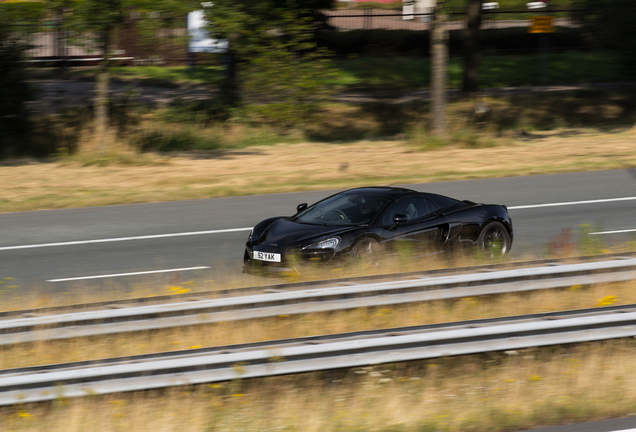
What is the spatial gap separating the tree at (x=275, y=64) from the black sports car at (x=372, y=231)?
49.0 feet

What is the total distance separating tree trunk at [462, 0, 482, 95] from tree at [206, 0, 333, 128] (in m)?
6.31

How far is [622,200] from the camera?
15.9 metres

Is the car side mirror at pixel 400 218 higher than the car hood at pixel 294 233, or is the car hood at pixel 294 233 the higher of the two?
the car side mirror at pixel 400 218

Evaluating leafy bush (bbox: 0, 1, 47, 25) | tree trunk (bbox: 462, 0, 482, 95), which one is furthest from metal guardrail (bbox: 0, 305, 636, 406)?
tree trunk (bbox: 462, 0, 482, 95)

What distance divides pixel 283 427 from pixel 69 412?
4.99 ft

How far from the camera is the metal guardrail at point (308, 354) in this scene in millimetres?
5367

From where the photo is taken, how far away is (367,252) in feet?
32.3

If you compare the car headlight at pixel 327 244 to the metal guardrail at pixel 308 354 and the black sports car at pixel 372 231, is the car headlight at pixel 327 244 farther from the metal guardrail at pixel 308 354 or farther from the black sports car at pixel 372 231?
the metal guardrail at pixel 308 354

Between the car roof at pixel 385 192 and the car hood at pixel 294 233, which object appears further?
the car roof at pixel 385 192

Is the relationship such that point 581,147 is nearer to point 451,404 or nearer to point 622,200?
point 622,200

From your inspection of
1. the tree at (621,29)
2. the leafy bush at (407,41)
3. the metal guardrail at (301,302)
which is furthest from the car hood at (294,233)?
the leafy bush at (407,41)

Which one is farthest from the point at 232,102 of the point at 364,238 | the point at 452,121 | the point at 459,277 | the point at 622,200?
the point at 459,277

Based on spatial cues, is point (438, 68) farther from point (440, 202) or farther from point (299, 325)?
point (299, 325)

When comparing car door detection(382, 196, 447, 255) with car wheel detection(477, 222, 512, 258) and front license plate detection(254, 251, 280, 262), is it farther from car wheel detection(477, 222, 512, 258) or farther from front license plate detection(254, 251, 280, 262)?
front license plate detection(254, 251, 280, 262)
